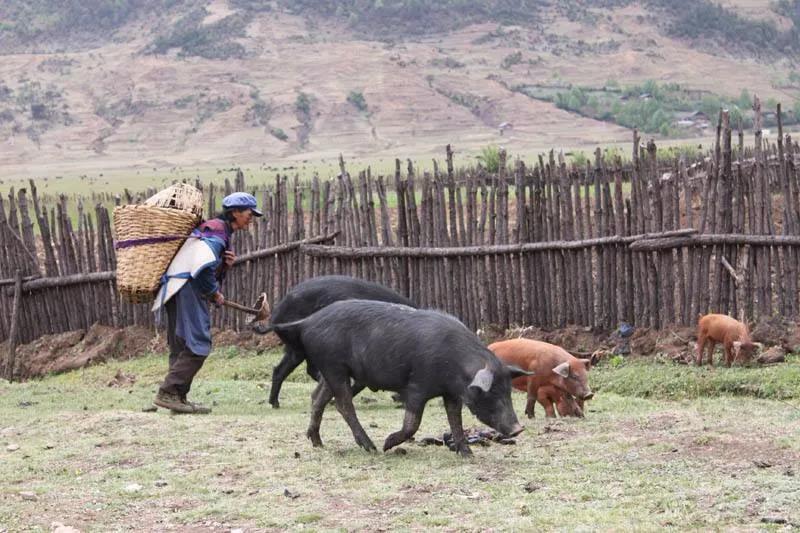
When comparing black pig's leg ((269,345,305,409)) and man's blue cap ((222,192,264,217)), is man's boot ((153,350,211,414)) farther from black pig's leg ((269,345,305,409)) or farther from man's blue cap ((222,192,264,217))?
man's blue cap ((222,192,264,217))

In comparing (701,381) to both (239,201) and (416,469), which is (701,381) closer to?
(416,469)

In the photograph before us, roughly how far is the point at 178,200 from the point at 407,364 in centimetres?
273

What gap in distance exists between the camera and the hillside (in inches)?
2403

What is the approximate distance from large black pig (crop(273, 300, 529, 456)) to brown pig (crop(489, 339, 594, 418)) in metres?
1.23

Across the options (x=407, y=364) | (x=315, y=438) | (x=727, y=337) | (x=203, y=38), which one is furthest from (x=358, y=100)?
(x=407, y=364)

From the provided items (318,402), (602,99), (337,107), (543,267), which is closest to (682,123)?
(602,99)

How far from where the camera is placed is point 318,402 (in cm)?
721

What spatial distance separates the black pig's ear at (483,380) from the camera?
21.1 ft

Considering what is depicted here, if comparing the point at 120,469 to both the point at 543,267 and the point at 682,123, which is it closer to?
the point at 543,267

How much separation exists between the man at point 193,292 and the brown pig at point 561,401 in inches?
92.7

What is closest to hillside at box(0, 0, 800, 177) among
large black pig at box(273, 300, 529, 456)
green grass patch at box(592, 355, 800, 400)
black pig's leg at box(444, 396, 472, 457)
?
green grass patch at box(592, 355, 800, 400)

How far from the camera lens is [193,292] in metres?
8.70

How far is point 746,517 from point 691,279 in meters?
5.46

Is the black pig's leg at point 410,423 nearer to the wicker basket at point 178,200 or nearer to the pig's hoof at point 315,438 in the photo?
the pig's hoof at point 315,438
